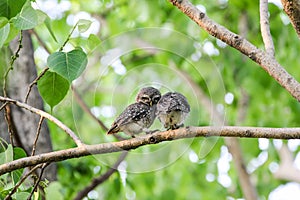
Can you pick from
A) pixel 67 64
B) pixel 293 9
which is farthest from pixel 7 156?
pixel 293 9

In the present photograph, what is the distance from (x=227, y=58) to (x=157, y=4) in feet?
1.84

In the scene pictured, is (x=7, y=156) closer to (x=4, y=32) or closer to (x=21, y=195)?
(x=21, y=195)

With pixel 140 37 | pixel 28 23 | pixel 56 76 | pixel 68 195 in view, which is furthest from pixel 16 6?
pixel 68 195

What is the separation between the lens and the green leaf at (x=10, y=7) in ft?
5.46

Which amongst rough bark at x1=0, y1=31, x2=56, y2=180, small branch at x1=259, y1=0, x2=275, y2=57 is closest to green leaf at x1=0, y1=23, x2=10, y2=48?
small branch at x1=259, y1=0, x2=275, y2=57

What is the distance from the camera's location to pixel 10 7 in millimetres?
1668

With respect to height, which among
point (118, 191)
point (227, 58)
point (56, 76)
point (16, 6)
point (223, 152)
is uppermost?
point (227, 58)

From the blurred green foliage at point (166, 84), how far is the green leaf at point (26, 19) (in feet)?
0.36

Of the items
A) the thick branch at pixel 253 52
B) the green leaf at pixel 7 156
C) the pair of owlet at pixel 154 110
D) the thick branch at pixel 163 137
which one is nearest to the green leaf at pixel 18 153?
the green leaf at pixel 7 156

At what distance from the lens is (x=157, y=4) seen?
4.20m

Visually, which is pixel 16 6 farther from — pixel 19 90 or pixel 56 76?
pixel 19 90

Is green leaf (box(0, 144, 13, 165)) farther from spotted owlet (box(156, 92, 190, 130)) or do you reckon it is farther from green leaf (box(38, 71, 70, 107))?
spotted owlet (box(156, 92, 190, 130))

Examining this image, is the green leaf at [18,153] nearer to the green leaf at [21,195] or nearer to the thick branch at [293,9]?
the green leaf at [21,195]

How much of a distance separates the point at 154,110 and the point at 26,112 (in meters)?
1.24
